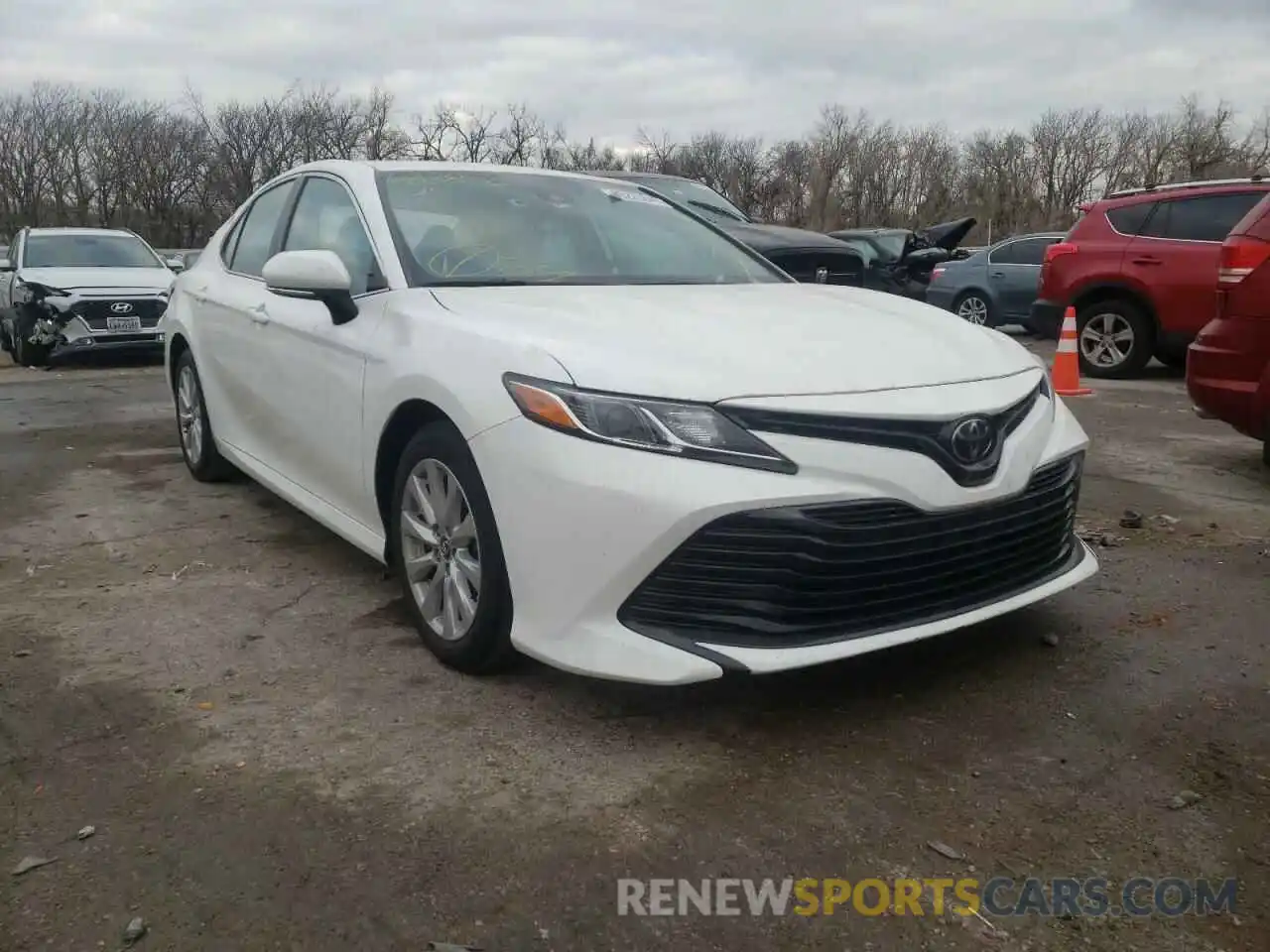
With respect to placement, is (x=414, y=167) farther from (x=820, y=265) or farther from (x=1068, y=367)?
(x=1068, y=367)

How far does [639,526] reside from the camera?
8.31ft

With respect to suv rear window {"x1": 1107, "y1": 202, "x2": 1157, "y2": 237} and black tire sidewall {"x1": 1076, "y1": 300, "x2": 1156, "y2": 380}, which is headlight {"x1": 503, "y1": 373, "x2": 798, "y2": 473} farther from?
suv rear window {"x1": 1107, "y1": 202, "x2": 1157, "y2": 237}

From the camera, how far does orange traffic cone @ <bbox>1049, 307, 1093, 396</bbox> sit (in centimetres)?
882

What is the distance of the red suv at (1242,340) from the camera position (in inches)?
201

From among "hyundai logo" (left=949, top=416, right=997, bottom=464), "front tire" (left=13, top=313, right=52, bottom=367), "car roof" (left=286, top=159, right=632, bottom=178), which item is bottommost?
"front tire" (left=13, top=313, right=52, bottom=367)

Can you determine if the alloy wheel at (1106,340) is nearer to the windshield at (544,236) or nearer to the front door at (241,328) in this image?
the windshield at (544,236)

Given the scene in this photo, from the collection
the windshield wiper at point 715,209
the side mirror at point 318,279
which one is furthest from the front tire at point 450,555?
the windshield wiper at point 715,209

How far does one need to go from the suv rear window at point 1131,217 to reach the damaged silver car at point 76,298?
30.9 feet

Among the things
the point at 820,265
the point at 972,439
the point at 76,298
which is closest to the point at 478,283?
the point at 972,439

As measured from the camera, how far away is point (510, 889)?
2125 mm

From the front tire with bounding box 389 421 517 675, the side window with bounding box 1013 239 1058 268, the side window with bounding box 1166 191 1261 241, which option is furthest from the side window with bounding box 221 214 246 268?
the side window with bounding box 1013 239 1058 268

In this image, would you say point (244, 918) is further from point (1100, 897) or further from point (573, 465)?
point (1100, 897)

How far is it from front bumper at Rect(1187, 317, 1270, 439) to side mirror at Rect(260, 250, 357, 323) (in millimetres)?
4071

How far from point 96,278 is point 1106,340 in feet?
33.5
